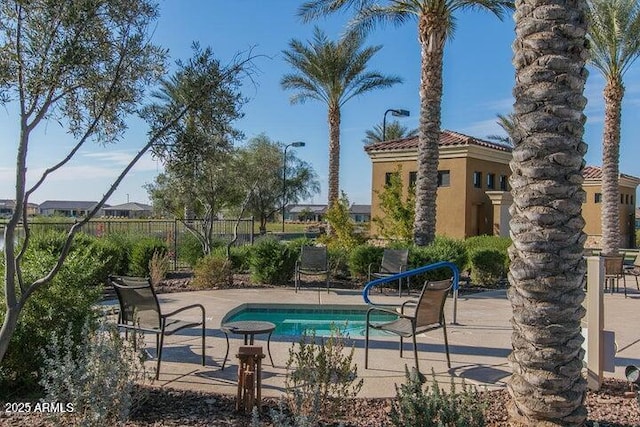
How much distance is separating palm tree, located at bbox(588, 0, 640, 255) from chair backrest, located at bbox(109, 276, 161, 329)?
18.2 meters

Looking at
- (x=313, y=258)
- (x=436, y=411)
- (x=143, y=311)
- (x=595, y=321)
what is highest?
(x=313, y=258)

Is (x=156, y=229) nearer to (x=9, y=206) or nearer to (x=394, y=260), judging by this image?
(x=394, y=260)

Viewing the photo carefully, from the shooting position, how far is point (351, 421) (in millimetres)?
4297

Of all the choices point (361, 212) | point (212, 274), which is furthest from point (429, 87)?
point (361, 212)

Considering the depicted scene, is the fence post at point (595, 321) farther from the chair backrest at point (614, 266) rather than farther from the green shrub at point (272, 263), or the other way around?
the green shrub at point (272, 263)

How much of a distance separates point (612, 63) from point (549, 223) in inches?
759

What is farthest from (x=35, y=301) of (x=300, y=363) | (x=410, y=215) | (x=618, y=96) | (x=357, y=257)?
(x=618, y=96)

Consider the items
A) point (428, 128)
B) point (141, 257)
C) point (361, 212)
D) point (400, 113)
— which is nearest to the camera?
point (141, 257)

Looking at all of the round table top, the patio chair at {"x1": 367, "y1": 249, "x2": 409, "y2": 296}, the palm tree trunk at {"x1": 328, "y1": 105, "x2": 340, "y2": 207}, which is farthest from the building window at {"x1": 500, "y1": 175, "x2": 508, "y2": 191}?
the round table top

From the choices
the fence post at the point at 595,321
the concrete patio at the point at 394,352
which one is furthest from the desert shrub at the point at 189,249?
the fence post at the point at 595,321

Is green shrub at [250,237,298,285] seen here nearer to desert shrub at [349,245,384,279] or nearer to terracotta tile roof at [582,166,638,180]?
desert shrub at [349,245,384,279]

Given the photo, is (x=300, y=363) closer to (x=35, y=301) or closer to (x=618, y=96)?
(x=35, y=301)

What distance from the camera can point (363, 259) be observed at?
44.6 ft

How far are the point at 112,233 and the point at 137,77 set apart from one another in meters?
11.8
